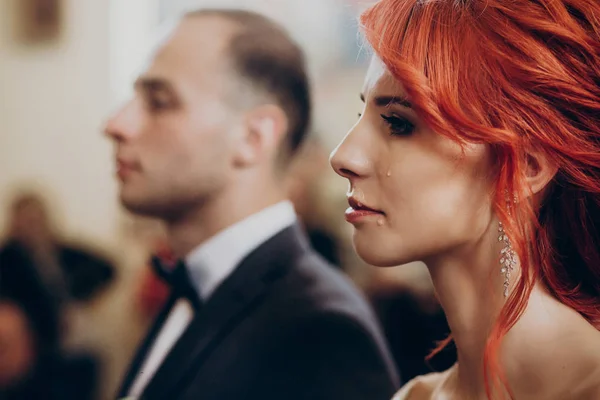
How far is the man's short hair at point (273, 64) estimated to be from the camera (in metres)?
1.44

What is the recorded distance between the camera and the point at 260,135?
1.44 m

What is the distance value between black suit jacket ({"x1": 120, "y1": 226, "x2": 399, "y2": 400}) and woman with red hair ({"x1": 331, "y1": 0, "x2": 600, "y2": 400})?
286 mm

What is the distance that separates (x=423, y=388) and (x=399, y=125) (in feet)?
1.29

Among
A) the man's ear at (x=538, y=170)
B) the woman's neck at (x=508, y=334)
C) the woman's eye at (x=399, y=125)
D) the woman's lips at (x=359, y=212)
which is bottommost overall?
the woman's neck at (x=508, y=334)

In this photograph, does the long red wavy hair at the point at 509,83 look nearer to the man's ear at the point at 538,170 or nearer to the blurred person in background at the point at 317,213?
the man's ear at the point at 538,170

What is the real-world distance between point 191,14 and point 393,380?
2.65ft

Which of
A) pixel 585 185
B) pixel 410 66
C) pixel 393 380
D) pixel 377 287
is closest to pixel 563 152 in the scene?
pixel 585 185

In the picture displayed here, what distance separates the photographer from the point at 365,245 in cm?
89

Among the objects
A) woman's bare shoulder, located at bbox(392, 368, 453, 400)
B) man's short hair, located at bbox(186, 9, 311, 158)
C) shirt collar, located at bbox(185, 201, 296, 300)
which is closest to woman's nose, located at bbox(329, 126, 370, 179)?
woman's bare shoulder, located at bbox(392, 368, 453, 400)

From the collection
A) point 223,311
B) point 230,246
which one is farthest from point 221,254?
point 223,311

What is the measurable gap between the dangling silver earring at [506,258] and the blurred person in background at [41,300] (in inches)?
61.8

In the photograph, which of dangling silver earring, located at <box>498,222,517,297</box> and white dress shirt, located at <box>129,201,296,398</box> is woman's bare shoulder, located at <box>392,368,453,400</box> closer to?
dangling silver earring, located at <box>498,222,517,297</box>

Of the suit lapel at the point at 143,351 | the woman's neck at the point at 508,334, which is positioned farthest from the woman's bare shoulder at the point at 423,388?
the suit lapel at the point at 143,351

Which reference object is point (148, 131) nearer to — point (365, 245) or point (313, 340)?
point (313, 340)
